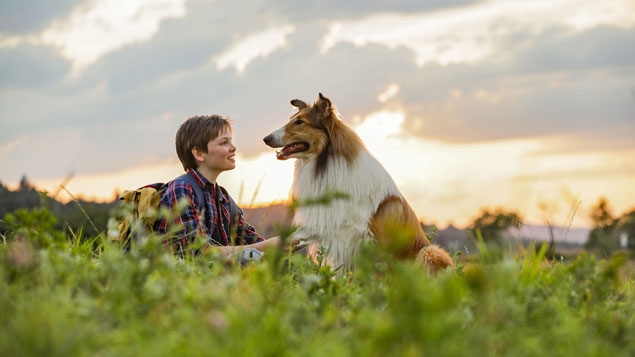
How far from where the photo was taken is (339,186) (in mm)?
7402

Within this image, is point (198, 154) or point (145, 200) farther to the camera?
point (198, 154)

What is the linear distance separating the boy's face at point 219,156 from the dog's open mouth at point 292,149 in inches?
20.7

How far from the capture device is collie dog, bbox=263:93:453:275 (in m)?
7.12

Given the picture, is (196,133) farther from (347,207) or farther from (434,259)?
(434,259)

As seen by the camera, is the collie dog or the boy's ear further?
the boy's ear

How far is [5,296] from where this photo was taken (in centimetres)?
335

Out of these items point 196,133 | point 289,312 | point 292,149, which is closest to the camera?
point 289,312

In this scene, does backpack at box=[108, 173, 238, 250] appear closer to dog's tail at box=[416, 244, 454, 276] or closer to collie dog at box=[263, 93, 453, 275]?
collie dog at box=[263, 93, 453, 275]

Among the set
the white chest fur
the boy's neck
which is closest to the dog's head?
the white chest fur

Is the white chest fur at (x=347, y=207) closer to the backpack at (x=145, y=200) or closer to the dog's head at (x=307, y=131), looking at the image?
the dog's head at (x=307, y=131)

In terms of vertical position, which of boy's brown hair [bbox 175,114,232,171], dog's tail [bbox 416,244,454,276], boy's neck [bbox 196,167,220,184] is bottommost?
dog's tail [bbox 416,244,454,276]

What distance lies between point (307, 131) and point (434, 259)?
190 cm

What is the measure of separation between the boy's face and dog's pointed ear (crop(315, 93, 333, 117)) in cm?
100

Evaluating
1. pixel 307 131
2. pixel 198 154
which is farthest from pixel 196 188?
pixel 307 131
